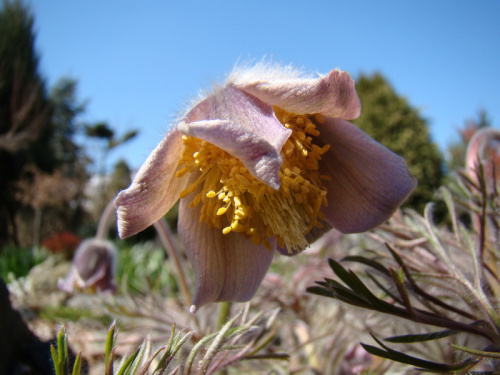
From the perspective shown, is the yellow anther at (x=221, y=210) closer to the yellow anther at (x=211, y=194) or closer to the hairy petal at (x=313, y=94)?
the yellow anther at (x=211, y=194)

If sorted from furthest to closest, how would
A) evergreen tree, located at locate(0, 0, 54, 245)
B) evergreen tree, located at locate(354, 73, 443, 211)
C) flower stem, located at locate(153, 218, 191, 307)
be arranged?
evergreen tree, located at locate(0, 0, 54, 245), evergreen tree, located at locate(354, 73, 443, 211), flower stem, located at locate(153, 218, 191, 307)

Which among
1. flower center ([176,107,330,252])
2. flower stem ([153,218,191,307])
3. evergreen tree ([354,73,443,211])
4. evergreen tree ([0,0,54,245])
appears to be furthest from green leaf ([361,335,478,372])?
evergreen tree ([0,0,54,245])

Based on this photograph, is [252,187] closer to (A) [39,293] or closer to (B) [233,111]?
(B) [233,111]

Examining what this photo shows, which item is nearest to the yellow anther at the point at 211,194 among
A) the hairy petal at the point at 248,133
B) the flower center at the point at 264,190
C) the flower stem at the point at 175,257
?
the flower center at the point at 264,190

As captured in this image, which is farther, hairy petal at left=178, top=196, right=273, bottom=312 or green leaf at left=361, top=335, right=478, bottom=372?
hairy petal at left=178, top=196, right=273, bottom=312

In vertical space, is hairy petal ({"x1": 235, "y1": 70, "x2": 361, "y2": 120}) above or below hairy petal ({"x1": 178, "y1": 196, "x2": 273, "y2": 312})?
above

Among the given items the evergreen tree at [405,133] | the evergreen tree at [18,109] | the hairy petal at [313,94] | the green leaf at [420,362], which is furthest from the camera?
the evergreen tree at [18,109]

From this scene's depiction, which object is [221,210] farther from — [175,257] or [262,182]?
[175,257]

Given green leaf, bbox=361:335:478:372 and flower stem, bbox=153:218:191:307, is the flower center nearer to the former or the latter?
green leaf, bbox=361:335:478:372
